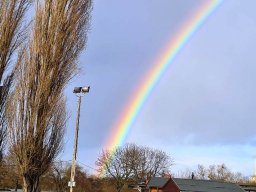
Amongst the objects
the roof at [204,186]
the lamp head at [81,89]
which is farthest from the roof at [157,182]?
the lamp head at [81,89]

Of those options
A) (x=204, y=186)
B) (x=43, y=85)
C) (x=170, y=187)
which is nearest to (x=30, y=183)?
(x=43, y=85)

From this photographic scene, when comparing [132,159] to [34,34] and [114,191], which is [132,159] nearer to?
[114,191]

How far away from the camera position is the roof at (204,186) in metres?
64.5

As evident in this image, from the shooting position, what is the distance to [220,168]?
118250 mm

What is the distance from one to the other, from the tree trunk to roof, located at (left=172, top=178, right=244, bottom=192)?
4715 cm

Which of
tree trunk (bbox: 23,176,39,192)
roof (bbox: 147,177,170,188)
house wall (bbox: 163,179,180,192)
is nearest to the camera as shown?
tree trunk (bbox: 23,176,39,192)

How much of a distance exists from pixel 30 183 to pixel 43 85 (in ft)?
15.5

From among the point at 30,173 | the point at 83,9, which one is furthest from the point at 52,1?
the point at 30,173

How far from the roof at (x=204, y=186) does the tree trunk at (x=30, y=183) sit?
155 feet

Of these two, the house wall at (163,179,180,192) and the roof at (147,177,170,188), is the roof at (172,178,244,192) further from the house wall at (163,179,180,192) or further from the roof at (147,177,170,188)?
the roof at (147,177,170,188)

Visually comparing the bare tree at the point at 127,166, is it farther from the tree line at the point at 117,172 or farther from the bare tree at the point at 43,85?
the bare tree at the point at 43,85

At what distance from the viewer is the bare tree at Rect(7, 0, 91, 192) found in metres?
19.6

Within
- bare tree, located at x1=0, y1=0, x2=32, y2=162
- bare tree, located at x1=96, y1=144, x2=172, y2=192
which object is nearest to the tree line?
bare tree, located at x1=96, y1=144, x2=172, y2=192

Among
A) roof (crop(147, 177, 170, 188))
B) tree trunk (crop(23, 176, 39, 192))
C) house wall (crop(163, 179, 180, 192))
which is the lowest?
tree trunk (crop(23, 176, 39, 192))
